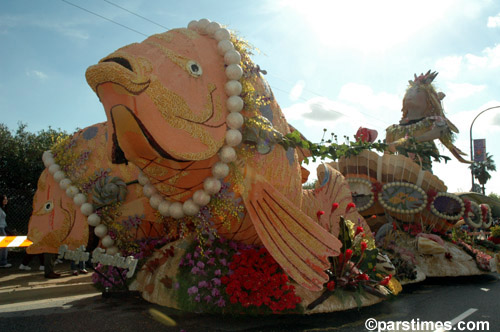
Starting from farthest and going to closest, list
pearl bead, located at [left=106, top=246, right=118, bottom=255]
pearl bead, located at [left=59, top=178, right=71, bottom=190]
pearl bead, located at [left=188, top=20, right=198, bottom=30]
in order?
pearl bead, located at [left=59, top=178, right=71, bottom=190] < pearl bead, located at [left=106, top=246, right=118, bottom=255] < pearl bead, located at [left=188, top=20, right=198, bottom=30]

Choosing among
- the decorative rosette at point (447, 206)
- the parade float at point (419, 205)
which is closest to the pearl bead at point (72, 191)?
the parade float at point (419, 205)

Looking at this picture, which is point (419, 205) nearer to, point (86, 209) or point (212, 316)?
point (212, 316)

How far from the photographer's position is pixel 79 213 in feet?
13.3

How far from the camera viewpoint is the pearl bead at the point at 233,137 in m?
2.84

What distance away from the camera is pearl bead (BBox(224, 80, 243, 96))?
2.89 m

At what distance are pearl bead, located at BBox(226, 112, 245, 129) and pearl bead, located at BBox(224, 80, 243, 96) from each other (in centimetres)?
17

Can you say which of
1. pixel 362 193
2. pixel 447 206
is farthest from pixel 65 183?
pixel 447 206

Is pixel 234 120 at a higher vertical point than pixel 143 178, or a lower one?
higher

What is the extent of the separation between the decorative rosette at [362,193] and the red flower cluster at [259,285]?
368cm

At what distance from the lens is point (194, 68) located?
9.14 feet

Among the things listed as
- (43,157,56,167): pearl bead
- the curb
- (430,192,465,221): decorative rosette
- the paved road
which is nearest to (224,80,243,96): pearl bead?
the paved road

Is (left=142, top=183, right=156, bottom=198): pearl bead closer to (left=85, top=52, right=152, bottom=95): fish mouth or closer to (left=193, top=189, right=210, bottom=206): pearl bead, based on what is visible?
(left=193, top=189, right=210, bottom=206): pearl bead

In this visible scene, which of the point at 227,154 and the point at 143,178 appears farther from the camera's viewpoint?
the point at 143,178

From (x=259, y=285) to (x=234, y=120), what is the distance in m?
1.45
